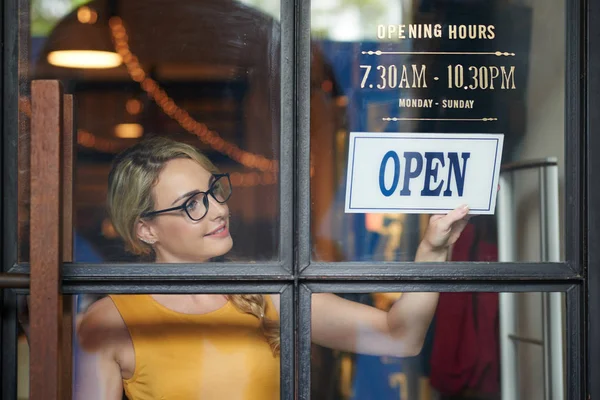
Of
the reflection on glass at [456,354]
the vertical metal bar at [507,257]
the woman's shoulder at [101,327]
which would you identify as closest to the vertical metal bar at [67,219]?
the woman's shoulder at [101,327]

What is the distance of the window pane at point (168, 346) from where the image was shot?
2.06m

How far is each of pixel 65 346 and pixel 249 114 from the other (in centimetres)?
76

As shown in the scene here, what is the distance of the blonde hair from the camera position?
208 centimetres

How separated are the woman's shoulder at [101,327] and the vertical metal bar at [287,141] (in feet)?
1.52

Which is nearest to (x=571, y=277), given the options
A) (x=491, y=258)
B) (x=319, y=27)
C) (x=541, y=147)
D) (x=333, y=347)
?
(x=491, y=258)

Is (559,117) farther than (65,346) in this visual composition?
Yes

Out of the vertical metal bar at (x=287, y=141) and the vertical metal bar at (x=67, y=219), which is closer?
the vertical metal bar at (x=67, y=219)

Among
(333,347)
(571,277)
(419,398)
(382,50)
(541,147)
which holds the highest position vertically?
(382,50)

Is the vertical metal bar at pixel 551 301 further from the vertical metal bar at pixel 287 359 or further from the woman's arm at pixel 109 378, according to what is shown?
the woman's arm at pixel 109 378

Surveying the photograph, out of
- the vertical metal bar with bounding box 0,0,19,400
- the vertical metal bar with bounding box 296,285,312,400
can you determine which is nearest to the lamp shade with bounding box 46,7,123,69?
the vertical metal bar with bounding box 0,0,19,400

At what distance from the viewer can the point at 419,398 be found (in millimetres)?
2111

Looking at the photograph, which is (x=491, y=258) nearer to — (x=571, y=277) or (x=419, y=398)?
(x=571, y=277)

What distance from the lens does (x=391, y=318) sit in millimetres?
2105

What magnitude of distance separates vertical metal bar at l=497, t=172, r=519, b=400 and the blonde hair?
61cm
